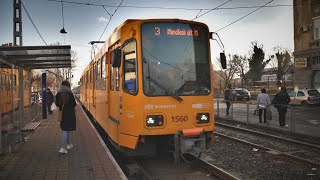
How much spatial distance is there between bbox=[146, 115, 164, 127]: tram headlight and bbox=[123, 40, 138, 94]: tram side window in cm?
65

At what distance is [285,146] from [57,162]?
728 centimetres

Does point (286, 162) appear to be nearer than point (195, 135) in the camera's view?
No

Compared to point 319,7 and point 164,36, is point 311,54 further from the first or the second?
point 164,36

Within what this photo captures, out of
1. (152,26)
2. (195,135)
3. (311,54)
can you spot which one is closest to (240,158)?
(195,135)

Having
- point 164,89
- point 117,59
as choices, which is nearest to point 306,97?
point 164,89

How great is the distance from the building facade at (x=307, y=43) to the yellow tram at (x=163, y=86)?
81.7 feet

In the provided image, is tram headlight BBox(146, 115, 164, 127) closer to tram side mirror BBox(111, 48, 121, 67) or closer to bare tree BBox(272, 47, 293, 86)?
tram side mirror BBox(111, 48, 121, 67)

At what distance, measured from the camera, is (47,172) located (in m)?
6.86

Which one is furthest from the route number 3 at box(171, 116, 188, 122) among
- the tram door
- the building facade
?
the building facade

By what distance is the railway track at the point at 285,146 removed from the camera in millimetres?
9242

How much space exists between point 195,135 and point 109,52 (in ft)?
12.1

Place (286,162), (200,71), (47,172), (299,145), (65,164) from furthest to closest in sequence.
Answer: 1. (299,145)
2. (286,162)
3. (200,71)
4. (65,164)
5. (47,172)

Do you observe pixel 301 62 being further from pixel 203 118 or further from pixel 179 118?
pixel 179 118

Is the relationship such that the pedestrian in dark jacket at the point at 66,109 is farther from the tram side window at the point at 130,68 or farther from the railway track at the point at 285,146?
the railway track at the point at 285,146
